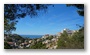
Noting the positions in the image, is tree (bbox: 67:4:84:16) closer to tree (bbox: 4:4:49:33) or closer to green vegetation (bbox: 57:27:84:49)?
green vegetation (bbox: 57:27:84:49)

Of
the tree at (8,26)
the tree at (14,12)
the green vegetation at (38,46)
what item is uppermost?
the tree at (14,12)

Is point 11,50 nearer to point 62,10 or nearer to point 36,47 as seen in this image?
point 36,47

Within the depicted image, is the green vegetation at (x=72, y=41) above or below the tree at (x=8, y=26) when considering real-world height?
below

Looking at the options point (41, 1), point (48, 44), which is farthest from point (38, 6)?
point (48, 44)

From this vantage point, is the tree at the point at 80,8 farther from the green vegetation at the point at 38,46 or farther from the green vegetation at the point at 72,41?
the green vegetation at the point at 38,46

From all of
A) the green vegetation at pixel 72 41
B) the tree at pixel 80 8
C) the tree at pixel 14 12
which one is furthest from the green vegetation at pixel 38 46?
the tree at pixel 80 8

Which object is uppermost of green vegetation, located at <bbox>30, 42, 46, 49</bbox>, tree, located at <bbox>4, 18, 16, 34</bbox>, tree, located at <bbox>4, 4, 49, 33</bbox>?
tree, located at <bbox>4, 4, 49, 33</bbox>

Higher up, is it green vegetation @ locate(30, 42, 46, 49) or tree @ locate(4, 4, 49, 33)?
tree @ locate(4, 4, 49, 33)

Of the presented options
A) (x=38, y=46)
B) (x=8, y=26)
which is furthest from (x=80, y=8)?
(x=8, y=26)

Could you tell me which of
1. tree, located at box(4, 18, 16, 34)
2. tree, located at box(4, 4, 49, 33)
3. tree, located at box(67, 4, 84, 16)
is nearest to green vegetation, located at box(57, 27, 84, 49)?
tree, located at box(67, 4, 84, 16)
